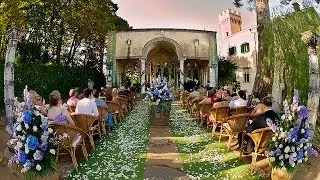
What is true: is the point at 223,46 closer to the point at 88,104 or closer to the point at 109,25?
the point at 109,25

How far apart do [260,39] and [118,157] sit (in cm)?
847

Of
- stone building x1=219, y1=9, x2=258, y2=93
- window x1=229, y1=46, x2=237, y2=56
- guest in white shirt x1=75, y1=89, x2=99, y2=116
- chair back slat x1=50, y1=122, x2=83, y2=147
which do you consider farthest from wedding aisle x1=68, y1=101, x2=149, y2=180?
window x1=229, y1=46, x2=237, y2=56

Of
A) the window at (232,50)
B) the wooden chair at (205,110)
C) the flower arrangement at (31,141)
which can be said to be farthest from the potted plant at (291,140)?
the window at (232,50)

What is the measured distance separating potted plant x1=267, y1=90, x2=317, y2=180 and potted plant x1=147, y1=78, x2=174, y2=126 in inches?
273

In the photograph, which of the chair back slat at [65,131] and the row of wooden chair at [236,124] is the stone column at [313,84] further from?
the chair back slat at [65,131]

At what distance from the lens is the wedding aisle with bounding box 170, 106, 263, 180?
22.0 ft

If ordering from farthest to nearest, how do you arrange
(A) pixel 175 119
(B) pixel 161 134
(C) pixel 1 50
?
(C) pixel 1 50 → (A) pixel 175 119 → (B) pixel 161 134

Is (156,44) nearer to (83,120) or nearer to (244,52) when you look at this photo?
(244,52)

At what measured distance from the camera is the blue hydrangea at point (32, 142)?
496 cm

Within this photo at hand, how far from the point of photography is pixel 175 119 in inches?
579

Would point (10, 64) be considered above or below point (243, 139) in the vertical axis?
above

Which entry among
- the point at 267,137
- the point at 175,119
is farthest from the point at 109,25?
the point at 267,137

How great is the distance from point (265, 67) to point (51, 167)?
Answer: 9893 millimetres

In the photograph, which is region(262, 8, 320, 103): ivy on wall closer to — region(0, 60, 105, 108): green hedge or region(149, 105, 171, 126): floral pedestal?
region(149, 105, 171, 126): floral pedestal
